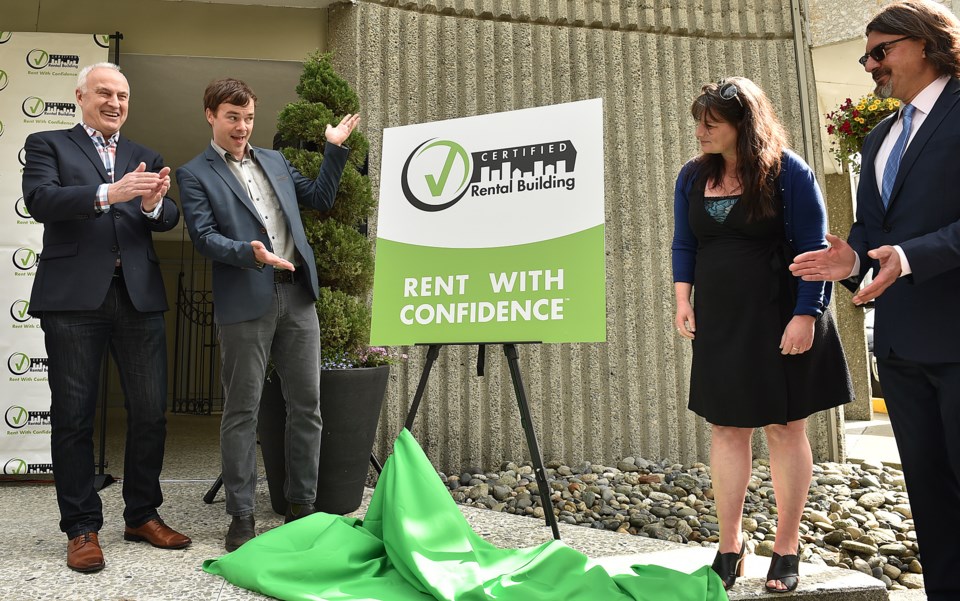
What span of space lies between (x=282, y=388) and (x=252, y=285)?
491mm

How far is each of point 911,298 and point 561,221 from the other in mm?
1156

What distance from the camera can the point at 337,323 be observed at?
3148mm

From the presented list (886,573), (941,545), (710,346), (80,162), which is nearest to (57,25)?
(80,162)

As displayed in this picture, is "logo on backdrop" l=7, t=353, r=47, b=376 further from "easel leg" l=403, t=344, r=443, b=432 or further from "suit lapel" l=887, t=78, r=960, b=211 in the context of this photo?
"suit lapel" l=887, t=78, r=960, b=211

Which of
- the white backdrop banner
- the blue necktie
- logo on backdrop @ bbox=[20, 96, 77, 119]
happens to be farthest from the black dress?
logo on backdrop @ bbox=[20, 96, 77, 119]

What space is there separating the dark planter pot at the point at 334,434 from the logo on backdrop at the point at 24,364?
5.84 ft

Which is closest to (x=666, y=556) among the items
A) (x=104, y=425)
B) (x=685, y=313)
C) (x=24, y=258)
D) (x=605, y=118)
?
(x=685, y=313)

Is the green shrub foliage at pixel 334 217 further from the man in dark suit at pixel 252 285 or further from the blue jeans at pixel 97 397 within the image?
the blue jeans at pixel 97 397

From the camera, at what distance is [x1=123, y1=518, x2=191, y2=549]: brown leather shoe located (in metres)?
2.55

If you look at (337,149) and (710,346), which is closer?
(710,346)

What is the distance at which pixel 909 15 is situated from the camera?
1812 mm

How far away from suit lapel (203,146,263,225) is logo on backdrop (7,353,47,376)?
2.12 m

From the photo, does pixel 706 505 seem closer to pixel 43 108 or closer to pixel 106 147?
pixel 106 147

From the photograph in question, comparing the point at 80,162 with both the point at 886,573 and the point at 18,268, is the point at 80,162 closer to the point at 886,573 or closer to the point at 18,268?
the point at 18,268
